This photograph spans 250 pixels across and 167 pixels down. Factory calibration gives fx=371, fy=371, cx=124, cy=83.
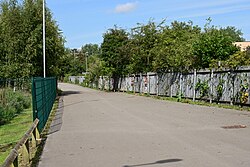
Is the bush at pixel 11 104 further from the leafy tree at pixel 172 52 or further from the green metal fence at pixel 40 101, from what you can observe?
the leafy tree at pixel 172 52

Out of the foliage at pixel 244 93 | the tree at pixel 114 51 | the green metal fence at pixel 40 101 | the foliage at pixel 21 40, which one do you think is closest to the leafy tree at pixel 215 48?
the foliage at pixel 244 93

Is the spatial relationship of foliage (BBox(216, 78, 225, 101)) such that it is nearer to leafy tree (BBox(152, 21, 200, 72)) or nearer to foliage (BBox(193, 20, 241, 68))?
foliage (BBox(193, 20, 241, 68))

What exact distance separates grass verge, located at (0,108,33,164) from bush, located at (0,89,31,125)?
1.14 feet

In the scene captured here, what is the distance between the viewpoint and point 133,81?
38969 mm

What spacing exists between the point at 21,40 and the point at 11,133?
22561 millimetres

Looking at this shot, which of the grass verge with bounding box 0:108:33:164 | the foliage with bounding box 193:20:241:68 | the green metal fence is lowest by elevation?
the grass verge with bounding box 0:108:33:164

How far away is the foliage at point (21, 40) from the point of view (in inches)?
1323

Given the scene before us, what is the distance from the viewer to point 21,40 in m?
34.0

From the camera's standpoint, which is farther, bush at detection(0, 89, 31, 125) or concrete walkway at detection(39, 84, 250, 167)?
bush at detection(0, 89, 31, 125)

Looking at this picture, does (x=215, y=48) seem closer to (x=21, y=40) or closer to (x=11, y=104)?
(x=11, y=104)

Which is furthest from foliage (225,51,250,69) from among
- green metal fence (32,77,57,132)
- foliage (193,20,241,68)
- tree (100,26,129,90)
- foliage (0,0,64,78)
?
tree (100,26,129,90)

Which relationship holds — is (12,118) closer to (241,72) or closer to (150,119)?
(150,119)

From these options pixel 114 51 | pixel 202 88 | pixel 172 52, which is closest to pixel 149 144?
pixel 202 88

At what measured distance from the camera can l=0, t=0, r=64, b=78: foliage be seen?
110ft
